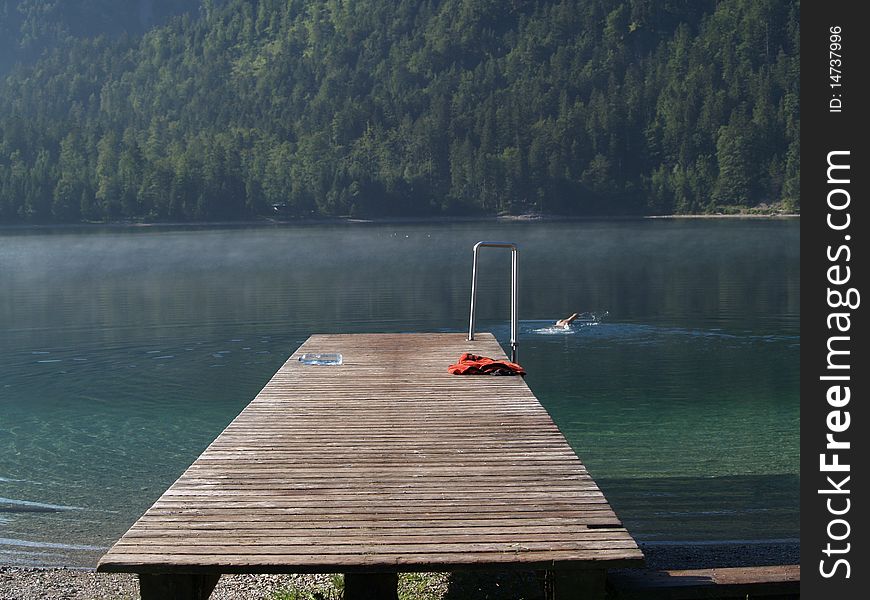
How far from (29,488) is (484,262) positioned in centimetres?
4198

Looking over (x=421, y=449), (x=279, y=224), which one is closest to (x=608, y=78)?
(x=279, y=224)

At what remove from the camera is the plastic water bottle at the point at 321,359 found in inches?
500

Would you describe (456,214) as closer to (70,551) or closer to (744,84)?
(744,84)

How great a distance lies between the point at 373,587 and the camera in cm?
602

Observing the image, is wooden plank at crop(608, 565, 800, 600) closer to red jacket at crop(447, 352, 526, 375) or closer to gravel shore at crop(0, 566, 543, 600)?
gravel shore at crop(0, 566, 543, 600)

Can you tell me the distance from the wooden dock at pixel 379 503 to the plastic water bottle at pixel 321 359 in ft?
9.49

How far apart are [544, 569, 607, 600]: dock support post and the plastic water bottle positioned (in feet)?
24.1

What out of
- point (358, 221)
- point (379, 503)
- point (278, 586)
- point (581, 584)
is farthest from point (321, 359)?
point (358, 221)

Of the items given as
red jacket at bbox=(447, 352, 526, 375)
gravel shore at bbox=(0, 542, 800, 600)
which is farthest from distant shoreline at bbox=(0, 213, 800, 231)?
gravel shore at bbox=(0, 542, 800, 600)

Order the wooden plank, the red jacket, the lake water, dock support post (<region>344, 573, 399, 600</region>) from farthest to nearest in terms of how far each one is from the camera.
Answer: the red jacket
the lake water
the wooden plank
dock support post (<region>344, 573, 399, 600</region>)

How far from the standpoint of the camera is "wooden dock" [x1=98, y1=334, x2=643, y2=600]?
545 centimetres

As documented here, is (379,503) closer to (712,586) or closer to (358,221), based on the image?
(712,586)

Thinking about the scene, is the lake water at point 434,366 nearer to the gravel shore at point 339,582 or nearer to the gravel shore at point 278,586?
the gravel shore at point 339,582

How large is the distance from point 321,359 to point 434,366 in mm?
1433
